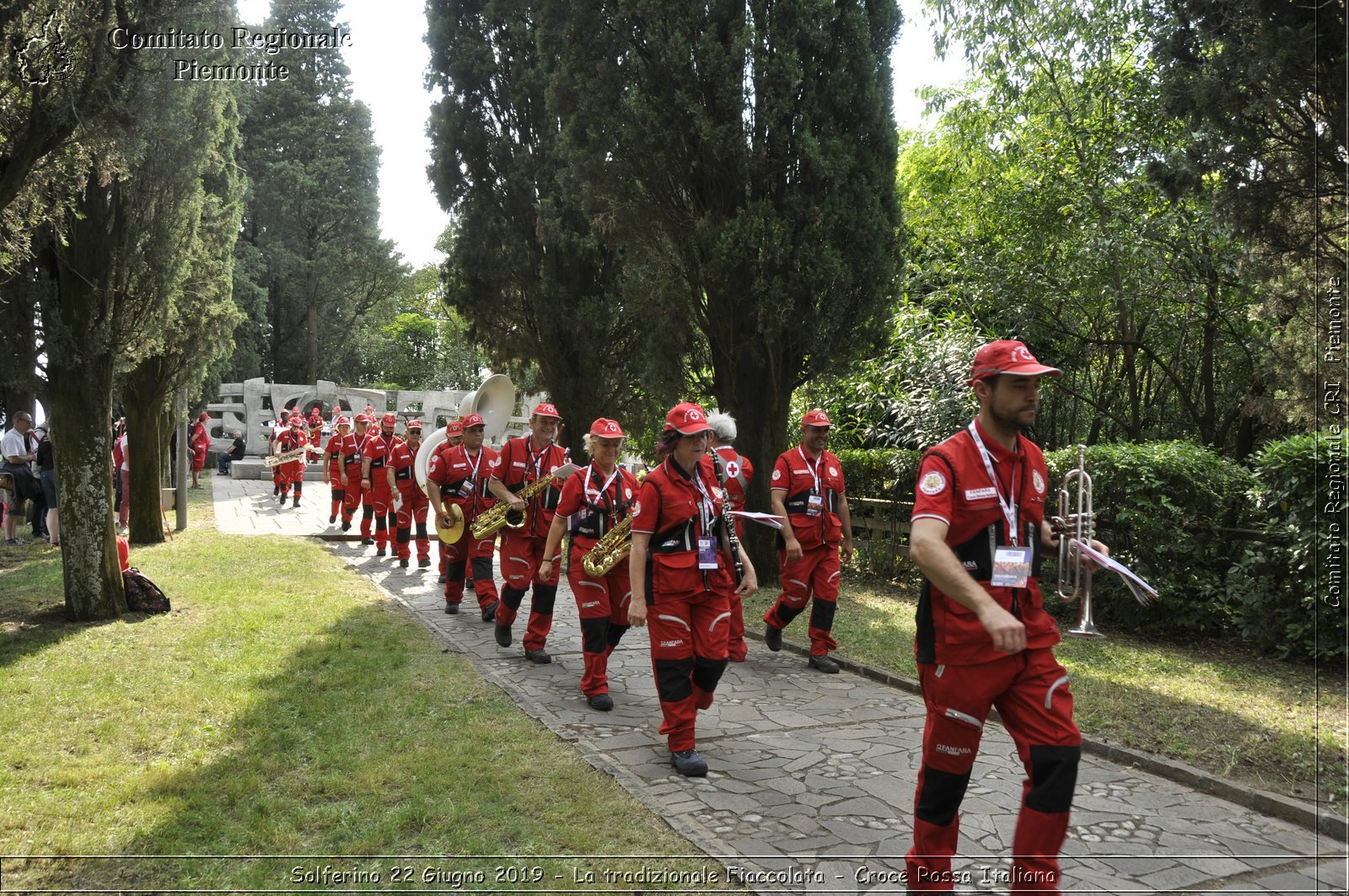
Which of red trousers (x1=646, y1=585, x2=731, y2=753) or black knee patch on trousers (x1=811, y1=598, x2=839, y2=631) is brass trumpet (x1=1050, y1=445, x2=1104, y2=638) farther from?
black knee patch on trousers (x1=811, y1=598, x2=839, y2=631)

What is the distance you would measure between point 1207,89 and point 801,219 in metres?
5.18

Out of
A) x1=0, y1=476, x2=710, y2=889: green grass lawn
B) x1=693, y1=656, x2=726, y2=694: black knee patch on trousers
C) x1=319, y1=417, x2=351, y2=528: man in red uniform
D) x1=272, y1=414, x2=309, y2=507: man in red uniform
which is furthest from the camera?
x1=272, y1=414, x2=309, y2=507: man in red uniform

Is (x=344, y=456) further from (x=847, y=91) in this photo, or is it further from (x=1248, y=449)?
(x=1248, y=449)

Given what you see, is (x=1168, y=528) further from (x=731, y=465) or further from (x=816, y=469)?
(x=731, y=465)

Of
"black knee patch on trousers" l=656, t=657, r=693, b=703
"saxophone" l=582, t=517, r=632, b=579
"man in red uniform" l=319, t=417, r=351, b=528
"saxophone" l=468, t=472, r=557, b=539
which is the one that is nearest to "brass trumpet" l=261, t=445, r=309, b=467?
"man in red uniform" l=319, t=417, r=351, b=528

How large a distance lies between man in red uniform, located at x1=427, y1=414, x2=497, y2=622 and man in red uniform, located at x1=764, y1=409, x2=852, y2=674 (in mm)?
3104

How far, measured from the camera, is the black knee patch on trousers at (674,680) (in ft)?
18.2

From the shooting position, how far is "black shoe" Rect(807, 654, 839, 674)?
318 inches

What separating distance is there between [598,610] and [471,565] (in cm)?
350

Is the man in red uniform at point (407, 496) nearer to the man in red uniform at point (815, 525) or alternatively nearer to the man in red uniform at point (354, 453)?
the man in red uniform at point (354, 453)

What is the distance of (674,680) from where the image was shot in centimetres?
557

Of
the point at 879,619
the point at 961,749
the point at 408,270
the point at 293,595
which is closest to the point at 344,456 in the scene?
the point at 293,595

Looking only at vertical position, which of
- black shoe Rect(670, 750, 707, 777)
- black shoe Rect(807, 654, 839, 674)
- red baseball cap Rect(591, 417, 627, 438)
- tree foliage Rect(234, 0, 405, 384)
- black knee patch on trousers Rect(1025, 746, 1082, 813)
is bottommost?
black shoe Rect(807, 654, 839, 674)

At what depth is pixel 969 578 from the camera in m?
3.36
